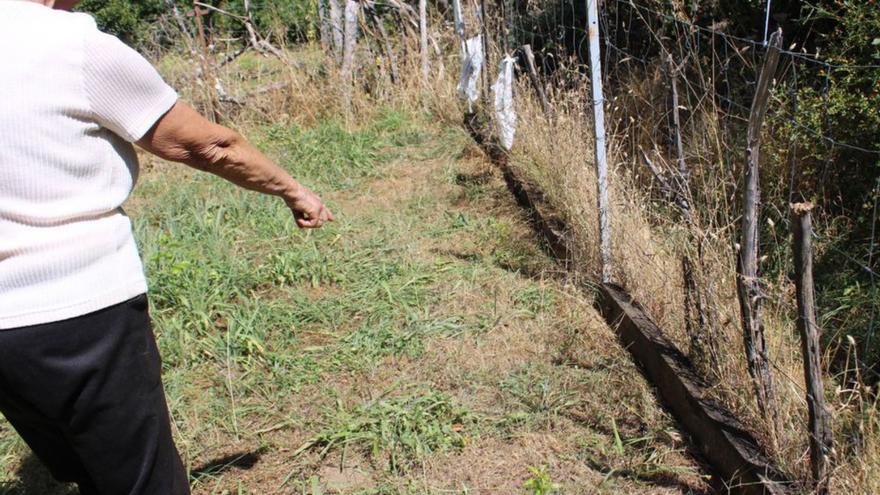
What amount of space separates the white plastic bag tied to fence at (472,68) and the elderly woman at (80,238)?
16.5 ft

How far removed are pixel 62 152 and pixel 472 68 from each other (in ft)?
18.0

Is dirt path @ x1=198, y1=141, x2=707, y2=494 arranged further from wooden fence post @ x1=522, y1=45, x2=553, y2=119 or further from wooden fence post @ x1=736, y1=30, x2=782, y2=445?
wooden fence post @ x1=522, y1=45, x2=553, y2=119

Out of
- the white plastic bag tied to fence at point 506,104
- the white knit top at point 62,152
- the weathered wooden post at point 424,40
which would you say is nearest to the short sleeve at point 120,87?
the white knit top at point 62,152

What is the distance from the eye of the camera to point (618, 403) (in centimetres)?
308

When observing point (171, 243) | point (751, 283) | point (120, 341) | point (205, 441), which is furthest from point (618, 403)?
point (171, 243)

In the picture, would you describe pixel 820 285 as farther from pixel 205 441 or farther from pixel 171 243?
pixel 171 243

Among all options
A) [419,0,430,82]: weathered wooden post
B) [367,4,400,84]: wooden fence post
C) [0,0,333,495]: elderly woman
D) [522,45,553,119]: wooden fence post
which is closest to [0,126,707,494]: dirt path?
[522,45,553,119]: wooden fence post

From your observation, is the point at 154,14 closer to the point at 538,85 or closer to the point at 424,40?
the point at 424,40

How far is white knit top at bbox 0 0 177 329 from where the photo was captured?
5.31 feet

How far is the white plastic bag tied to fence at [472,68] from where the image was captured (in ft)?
22.3

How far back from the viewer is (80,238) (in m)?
1.75

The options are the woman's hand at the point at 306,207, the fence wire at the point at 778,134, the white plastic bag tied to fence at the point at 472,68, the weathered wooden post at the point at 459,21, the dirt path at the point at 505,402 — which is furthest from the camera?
the weathered wooden post at the point at 459,21

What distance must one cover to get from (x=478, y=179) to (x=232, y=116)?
3394mm

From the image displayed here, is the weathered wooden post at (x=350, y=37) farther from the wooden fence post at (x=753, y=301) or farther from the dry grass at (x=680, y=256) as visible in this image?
the wooden fence post at (x=753, y=301)
